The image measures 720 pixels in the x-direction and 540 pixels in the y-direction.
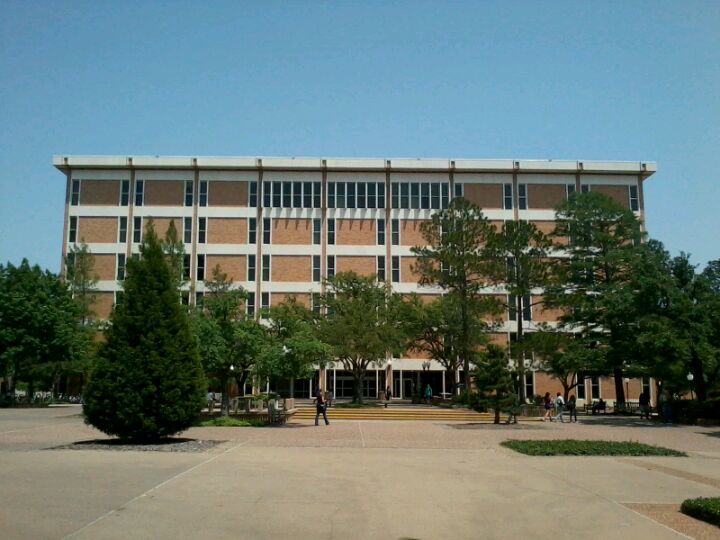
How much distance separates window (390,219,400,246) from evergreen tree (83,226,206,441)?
44.1m

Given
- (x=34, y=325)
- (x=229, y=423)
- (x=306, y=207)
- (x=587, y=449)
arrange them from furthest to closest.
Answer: (x=306, y=207)
(x=34, y=325)
(x=229, y=423)
(x=587, y=449)

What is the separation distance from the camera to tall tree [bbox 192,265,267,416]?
96.7 ft

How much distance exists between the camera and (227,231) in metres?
62.7

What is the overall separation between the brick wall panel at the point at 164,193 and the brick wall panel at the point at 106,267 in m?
5.92

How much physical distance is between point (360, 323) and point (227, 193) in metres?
25.1

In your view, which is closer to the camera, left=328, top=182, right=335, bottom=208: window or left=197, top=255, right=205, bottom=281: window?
left=197, top=255, right=205, bottom=281: window

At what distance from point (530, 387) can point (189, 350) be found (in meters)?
47.6

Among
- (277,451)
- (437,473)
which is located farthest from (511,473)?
(277,451)

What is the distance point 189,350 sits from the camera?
19.3 m

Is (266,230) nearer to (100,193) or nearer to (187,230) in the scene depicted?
(187,230)

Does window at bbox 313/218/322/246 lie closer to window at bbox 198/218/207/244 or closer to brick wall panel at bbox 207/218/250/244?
A: brick wall panel at bbox 207/218/250/244

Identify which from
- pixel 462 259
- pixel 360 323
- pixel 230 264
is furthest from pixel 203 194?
pixel 462 259

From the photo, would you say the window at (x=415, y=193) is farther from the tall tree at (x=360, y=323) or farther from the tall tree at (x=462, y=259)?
the tall tree at (x=462, y=259)

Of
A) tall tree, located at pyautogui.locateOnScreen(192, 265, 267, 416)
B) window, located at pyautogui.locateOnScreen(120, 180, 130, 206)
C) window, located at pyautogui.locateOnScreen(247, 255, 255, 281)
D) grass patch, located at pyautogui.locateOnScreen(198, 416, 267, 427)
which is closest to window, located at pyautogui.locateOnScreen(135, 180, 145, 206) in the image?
window, located at pyautogui.locateOnScreen(120, 180, 130, 206)
